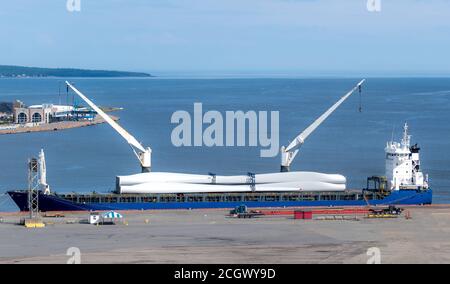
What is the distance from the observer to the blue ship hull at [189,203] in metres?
58.2

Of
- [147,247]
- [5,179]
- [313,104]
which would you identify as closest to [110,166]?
[5,179]

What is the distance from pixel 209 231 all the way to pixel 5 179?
32197 mm

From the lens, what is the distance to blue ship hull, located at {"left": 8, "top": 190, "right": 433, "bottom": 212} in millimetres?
58188

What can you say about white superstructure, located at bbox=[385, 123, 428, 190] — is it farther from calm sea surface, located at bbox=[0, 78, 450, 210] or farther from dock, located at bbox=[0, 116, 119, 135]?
dock, located at bbox=[0, 116, 119, 135]

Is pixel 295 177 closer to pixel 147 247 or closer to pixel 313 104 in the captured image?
pixel 147 247

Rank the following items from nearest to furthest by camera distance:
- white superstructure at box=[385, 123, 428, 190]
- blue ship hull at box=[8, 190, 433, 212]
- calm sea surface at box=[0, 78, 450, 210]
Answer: blue ship hull at box=[8, 190, 433, 212], white superstructure at box=[385, 123, 428, 190], calm sea surface at box=[0, 78, 450, 210]

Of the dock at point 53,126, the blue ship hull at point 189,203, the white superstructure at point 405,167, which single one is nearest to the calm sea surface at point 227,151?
the dock at point 53,126

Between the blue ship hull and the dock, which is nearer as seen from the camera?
the blue ship hull

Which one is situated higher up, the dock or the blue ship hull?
the dock

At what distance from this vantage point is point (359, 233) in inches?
2002

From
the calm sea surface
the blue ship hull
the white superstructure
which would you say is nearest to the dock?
the calm sea surface

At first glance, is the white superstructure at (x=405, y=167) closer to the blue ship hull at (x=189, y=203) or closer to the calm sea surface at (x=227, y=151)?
the blue ship hull at (x=189, y=203)

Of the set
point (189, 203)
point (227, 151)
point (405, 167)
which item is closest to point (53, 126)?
point (227, 151)
